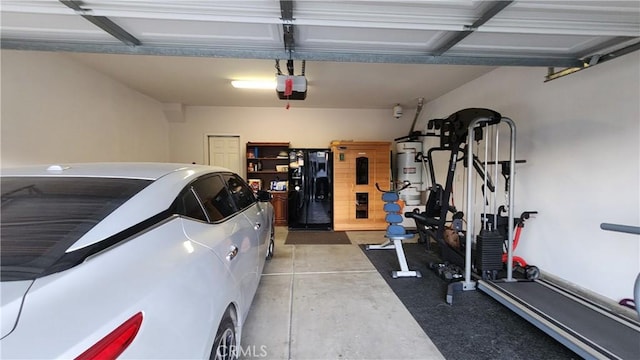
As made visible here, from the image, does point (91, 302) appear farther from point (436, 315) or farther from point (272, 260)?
point (272, 260)

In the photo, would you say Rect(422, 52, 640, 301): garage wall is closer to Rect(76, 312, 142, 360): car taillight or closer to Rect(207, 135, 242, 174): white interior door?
Rect(76, 312, 142, 360): car taillight

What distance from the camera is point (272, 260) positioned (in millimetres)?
4047

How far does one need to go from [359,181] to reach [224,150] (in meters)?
3.39

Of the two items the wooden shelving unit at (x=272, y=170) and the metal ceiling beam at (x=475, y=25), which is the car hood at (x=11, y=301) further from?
the wooden shelving unit at (x=272, y=170)

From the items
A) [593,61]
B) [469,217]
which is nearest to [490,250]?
[469,217]

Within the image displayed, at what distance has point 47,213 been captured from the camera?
1.18m

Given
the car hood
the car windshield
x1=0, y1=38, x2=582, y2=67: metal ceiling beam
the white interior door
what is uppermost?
x1=0, y1=38, x2=582, y2=67: metal ceiling beam

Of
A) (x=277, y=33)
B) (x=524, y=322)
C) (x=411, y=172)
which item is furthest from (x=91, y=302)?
(x=411, y=172)

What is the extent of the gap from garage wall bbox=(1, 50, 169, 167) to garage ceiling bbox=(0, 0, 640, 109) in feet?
3.49

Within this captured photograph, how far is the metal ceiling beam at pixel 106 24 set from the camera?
6.04 ft

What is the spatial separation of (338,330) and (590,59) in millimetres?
3484

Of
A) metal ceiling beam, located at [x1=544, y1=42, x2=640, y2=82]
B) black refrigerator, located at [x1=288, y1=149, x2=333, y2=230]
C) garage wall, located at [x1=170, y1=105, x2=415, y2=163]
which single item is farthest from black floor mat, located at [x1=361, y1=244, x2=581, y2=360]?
garage wall, located at [x1=170, y1=105, x2=415, y2=163]

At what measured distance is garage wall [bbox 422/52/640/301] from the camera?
2.54 m

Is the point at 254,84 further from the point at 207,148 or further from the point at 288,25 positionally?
the point at 288,25
